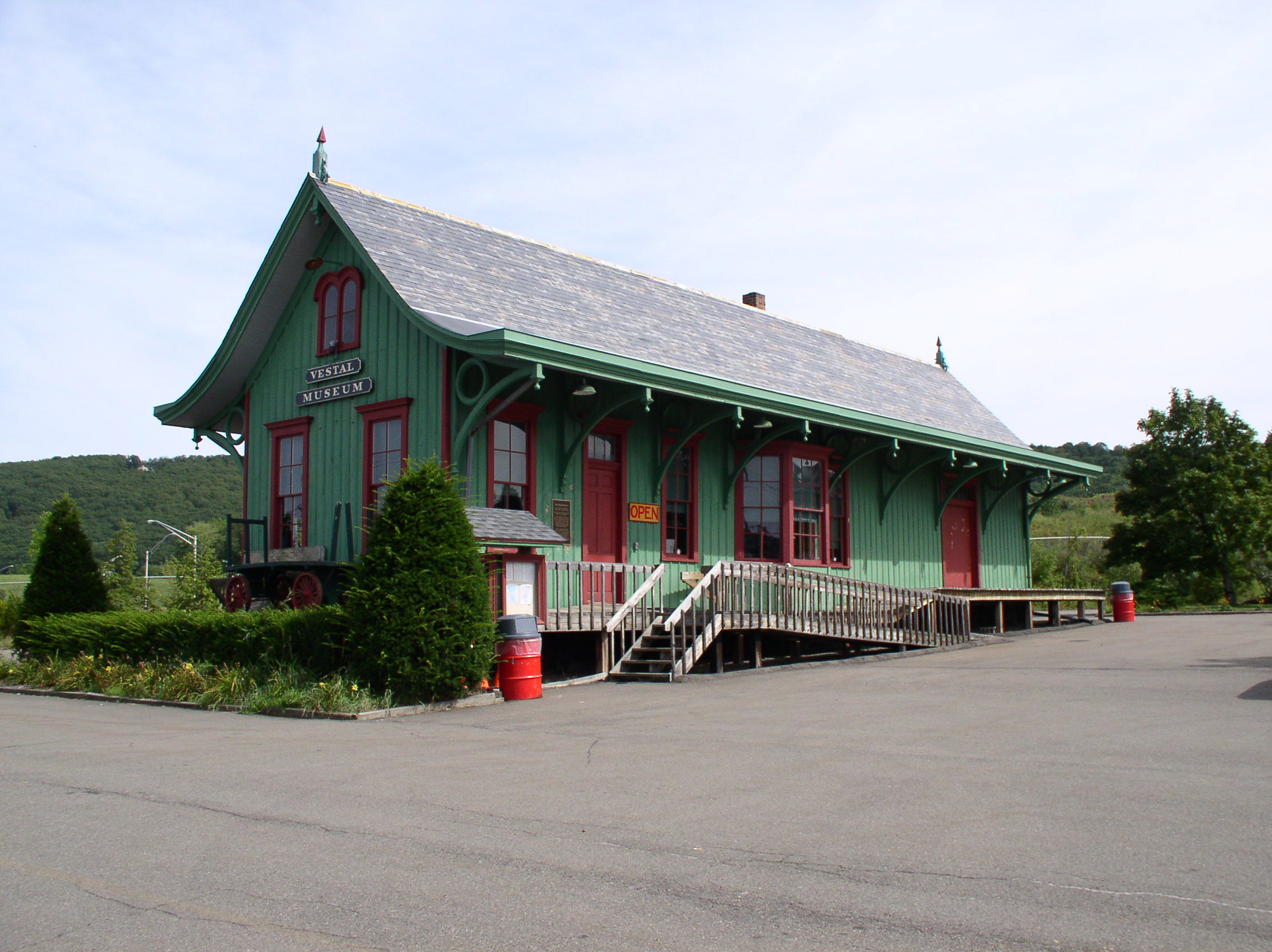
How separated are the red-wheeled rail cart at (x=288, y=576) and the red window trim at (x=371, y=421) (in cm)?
53

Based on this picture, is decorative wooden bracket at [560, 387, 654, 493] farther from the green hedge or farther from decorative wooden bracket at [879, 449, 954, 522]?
decorative wooden bracket at [879, 449, 954, 522]

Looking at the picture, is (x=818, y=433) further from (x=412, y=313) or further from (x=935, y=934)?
(x=935, y=934)

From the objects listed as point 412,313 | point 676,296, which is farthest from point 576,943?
point 676,296

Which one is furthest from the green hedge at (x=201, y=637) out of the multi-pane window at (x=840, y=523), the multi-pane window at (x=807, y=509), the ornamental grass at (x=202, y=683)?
the multi-pane window at (x=840, y=523)

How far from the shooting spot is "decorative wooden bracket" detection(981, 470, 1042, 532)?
2548cm

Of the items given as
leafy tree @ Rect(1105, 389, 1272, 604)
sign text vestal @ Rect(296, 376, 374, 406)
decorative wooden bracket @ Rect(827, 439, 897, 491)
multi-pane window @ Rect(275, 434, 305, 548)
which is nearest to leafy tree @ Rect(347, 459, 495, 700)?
sign text vestal @ Rect(296, 376, 374, 406)

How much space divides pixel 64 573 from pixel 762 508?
11955 mm

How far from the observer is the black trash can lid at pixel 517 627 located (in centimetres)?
1316

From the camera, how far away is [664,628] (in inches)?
637

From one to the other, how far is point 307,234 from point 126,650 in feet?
22.6

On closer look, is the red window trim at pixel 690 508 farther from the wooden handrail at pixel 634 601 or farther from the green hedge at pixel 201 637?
the green hedge at pixel 201 637

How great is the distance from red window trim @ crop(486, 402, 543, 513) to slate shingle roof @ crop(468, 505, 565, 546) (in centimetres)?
77

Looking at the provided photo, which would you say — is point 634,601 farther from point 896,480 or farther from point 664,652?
point 896,480

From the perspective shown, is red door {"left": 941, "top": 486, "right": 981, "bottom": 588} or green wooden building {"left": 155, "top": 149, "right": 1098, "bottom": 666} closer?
green wooden building {"left": 155, "top": 149, "right": 1098, "bottom": 666}
